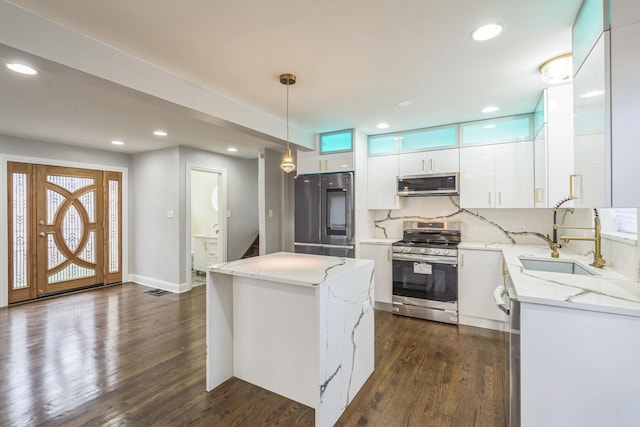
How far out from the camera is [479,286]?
3.24 metres

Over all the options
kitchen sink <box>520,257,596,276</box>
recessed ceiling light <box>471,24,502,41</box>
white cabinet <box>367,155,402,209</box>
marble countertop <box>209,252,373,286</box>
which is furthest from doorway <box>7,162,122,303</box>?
kitchen sink <box>520,257,596,276</box>

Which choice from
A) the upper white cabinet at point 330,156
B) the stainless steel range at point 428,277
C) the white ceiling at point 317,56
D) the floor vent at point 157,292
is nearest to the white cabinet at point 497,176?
the white ceiling at point 317,56

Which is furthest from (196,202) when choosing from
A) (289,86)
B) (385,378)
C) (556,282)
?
(556,282)

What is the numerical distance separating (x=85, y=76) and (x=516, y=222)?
432cm

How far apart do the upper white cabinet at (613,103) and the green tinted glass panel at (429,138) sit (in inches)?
85.8

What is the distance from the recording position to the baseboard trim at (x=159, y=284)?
15.3 feet

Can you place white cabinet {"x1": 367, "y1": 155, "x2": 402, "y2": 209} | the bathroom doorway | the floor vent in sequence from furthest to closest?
the bathroom doorway
the floor vent
white cabinet {"x1": 367, "y1": 155, "x2": 402, "y2": 209}

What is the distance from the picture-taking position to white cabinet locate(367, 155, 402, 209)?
3.96 m

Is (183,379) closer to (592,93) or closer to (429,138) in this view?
(592,93)

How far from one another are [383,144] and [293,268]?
2598 mm

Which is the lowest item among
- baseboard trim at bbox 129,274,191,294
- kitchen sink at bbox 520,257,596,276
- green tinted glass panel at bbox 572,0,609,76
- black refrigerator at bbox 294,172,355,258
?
baseboard trim at bbox 129,274,191,294

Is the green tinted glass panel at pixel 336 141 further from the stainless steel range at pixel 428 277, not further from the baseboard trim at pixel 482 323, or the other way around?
the baseboard trim at pixel 482 323

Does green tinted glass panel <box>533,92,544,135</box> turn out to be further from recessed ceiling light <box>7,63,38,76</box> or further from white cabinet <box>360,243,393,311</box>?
recessed ceiling light <box>7,63,38,76</box>

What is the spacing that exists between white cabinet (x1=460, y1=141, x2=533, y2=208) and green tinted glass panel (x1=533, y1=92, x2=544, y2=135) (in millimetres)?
191
